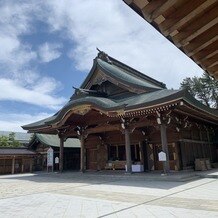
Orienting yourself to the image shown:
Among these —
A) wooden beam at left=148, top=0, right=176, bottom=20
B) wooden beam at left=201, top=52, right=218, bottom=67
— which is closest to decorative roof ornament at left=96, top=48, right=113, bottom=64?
wooden beam at left=201, top=52, right=218, bottom=67

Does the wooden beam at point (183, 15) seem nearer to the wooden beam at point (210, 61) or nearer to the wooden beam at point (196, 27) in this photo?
the wooden beam at point (196, 27)

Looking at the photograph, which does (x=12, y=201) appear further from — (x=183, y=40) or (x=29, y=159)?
(x=29, y=159)

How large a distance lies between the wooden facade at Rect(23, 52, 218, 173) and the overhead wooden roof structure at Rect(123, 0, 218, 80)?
30.9ft

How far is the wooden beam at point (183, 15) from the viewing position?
2.58 metres

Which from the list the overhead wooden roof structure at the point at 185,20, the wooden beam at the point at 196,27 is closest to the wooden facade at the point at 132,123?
the overhead wooden roof structure at the point at 185,20

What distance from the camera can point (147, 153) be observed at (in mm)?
18875

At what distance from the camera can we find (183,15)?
107 inches

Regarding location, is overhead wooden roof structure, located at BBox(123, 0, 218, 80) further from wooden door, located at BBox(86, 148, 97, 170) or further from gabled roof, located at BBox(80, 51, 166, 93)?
wooden door, located at BBox(86, 148, 97, 170)

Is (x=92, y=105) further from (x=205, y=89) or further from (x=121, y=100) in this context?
(x=205, y=89)

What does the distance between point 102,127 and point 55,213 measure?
12051 mm

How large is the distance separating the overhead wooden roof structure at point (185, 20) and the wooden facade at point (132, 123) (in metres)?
9.41

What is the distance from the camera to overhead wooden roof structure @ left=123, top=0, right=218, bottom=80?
2.58 m

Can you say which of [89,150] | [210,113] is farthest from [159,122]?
[89,150]

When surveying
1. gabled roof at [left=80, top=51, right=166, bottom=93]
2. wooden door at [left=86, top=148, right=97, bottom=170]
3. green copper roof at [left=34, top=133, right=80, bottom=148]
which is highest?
gabled roof at [left=80, top=51, right=166, bottom=93]
